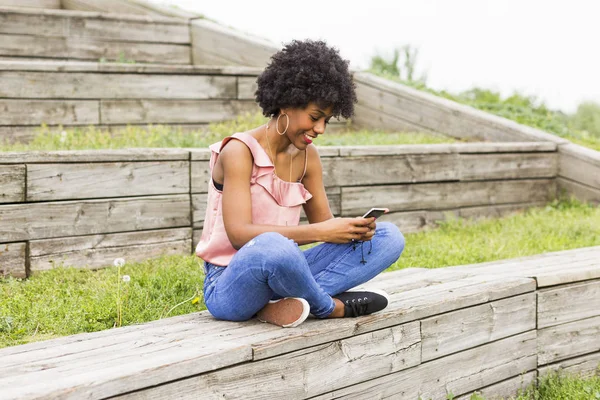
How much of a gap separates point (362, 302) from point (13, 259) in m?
2.12

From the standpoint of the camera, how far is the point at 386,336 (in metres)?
3.14

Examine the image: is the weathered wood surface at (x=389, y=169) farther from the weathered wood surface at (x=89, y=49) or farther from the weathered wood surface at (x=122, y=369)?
the weathered wood surface at (x=89, y=49)

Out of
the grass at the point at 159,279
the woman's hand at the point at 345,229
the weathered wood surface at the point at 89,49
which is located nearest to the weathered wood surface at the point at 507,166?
the grass at the point at 159,279

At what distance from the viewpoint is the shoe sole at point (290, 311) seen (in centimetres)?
289

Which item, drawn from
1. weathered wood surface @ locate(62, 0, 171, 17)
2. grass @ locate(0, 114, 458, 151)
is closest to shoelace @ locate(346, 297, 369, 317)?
grass @ locate(0, 114, 458, 151)

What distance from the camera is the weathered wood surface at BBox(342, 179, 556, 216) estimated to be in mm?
5488

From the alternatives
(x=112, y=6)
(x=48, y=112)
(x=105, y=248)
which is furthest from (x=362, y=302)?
(x=112, y=6)

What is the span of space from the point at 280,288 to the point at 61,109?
3.93 metres

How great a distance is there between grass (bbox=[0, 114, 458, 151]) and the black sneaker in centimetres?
241

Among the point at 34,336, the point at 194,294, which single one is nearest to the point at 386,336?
the point at 194,294

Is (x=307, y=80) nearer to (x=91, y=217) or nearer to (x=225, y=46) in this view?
(x=91, y=217)

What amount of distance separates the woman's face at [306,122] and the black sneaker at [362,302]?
62cm

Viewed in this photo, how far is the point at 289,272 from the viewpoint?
110 inches

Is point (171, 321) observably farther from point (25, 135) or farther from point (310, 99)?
point (25, 135)
